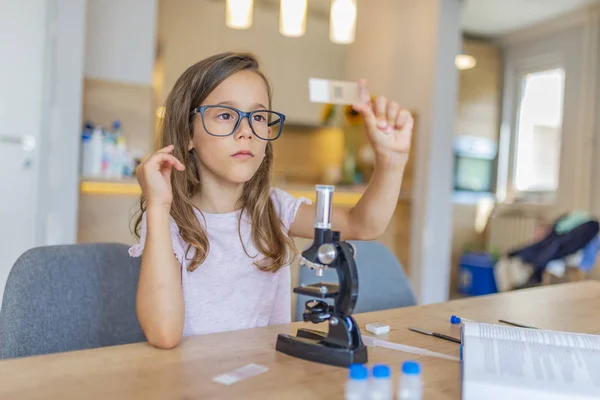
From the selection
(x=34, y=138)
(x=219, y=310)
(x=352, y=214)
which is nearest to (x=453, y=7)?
(x=34, y=138)

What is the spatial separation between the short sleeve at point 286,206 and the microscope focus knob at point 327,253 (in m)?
0.54

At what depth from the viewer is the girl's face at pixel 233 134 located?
117 centimetres

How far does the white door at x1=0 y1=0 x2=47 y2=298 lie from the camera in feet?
8.95

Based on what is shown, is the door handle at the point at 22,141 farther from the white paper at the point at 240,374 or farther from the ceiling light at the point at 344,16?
the white paper at the point at 240,374

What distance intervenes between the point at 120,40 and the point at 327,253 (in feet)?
9.45

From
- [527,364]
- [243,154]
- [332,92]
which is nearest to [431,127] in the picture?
[243,154]

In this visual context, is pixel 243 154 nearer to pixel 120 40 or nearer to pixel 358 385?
pixel 358 385

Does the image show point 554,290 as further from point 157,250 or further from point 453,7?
point 453,7

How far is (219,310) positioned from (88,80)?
244 cm

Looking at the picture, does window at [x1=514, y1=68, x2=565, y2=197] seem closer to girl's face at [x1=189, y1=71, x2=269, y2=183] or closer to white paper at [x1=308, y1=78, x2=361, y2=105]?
girl's face at [x1=189, y1=71, x2=269, y2=183]

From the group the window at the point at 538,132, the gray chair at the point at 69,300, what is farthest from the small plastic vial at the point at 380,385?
the window at the point at 538,132

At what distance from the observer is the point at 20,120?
2768 mm

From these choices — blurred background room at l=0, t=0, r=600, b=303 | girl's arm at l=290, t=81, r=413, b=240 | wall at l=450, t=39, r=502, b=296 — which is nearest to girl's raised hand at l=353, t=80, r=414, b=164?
girl's arm at l=290, t=81, r=413, b=240

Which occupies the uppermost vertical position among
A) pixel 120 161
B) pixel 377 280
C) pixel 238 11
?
pixel 238 11
